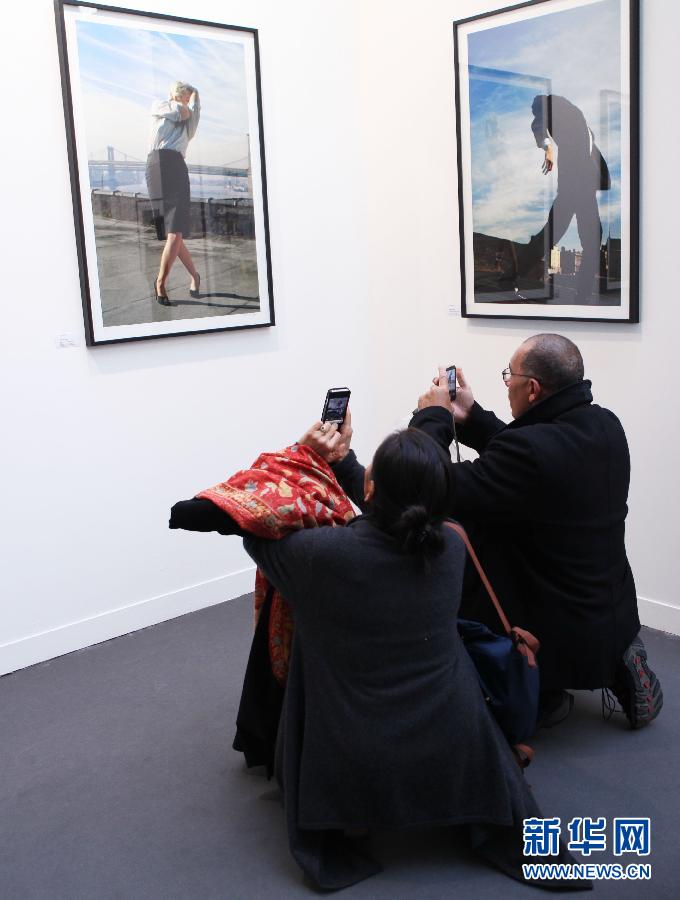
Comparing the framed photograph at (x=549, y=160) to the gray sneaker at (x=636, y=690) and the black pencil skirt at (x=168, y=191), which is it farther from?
the gray sneaker at (x=636, y=690)

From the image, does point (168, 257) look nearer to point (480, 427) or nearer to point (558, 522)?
point (480, 427)

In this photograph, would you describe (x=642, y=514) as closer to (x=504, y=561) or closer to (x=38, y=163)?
(x=504, y=561)

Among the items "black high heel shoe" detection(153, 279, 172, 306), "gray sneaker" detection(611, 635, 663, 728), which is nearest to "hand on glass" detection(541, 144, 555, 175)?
"black high heel shoe" detection(153, 279, 172, 306)

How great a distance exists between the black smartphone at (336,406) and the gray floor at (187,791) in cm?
123

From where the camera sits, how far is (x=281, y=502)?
2484 mm

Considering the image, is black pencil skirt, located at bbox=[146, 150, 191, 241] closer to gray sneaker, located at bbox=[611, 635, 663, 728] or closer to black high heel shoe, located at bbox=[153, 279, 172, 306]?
black high heel shoe, located at bbox=[153, 279, 172, 306]

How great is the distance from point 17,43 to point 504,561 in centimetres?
282

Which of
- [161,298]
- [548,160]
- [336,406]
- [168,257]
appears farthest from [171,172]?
[336,406]

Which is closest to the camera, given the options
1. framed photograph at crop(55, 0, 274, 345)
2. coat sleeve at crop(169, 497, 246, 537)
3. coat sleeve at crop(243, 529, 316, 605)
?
coat sleeve at crop(243, 529, 316, 605)

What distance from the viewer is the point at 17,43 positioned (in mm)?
3852

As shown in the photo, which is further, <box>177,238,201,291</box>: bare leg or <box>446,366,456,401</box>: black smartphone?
<box>177,238,201,291</box>: bare leg

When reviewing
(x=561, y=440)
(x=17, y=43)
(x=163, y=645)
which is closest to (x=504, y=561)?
(x=561, y=440)

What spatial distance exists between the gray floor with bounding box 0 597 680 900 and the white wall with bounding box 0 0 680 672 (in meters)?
0.51

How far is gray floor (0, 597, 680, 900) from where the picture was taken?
2607 millimetres
